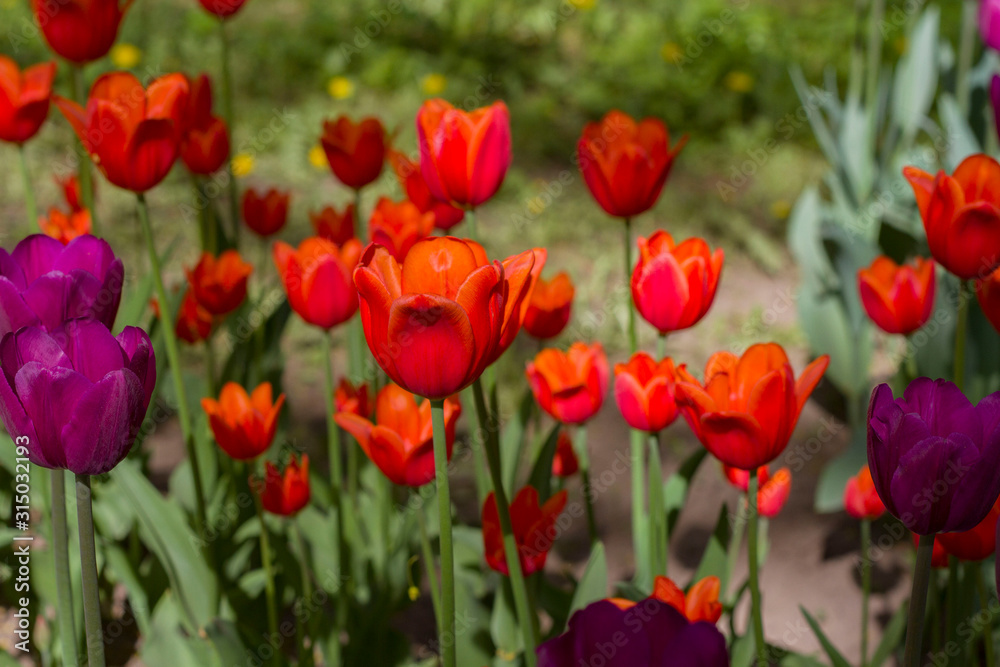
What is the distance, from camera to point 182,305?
1.61m

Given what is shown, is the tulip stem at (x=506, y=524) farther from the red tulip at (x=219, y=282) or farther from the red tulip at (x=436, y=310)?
the red tulip at (x=219, y=282)

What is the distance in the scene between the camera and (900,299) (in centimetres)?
128

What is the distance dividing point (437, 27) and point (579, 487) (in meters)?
3.47

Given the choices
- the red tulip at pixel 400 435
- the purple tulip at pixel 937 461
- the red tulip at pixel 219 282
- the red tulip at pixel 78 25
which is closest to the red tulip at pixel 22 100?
the red tulip at pixel 78 25

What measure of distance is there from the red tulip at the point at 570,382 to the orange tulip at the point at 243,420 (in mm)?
342

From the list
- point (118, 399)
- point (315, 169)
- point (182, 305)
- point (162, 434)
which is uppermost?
point (118, 399)

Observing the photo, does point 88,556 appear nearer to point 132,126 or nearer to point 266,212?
point 132,126

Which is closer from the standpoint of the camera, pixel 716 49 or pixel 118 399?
pixel 118 399

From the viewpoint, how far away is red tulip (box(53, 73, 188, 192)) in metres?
1.12

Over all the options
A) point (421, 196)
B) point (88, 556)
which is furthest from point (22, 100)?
point (88, 556)

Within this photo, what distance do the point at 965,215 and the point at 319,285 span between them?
769 millimetres

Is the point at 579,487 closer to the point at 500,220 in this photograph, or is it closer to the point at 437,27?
the point at 500,220

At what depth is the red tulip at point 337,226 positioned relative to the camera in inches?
61.5

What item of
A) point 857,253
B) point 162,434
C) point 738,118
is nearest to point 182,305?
point 162,434
